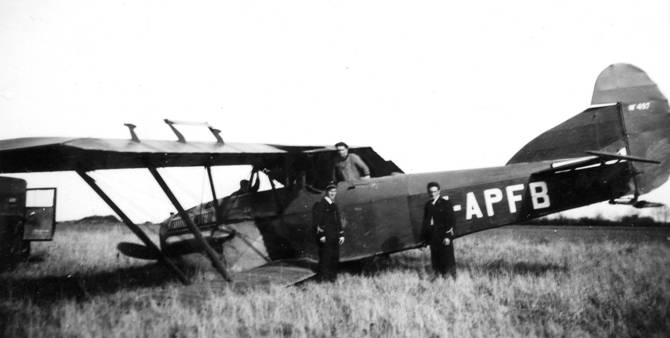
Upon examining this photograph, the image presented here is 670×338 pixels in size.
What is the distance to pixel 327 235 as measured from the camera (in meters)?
5.98

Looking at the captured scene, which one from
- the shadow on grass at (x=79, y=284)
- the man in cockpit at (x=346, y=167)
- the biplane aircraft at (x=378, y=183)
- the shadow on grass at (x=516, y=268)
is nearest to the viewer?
the biplane aircraft at (x=378, y=183)

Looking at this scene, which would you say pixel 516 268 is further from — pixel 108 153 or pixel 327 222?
pixel 108 153

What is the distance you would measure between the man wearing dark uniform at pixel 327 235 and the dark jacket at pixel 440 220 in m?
1.29

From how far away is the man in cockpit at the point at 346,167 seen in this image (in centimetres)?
680

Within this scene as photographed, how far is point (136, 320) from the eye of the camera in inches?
167

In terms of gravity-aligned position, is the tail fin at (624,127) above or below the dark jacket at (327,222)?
above

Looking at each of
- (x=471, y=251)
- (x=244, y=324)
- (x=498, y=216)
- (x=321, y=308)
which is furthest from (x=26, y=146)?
(x=471, y=251)

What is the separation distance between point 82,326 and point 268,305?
73.4 inches

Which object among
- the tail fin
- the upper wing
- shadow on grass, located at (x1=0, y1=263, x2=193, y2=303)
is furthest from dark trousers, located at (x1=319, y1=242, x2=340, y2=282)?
the tail fin

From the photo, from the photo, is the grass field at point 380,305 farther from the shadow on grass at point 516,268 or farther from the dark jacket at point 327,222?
the dark jacket at point 327,222

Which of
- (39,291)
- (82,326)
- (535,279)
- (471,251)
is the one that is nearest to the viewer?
(82,326)

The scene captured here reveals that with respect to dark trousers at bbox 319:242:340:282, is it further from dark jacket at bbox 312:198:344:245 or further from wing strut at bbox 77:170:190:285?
wing strut at bbox 77:170:190:285

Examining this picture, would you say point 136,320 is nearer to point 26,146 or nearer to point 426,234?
point 26,146

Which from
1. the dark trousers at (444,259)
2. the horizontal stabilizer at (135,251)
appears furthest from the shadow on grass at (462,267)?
the horizontal stabilizer at (135,251)
